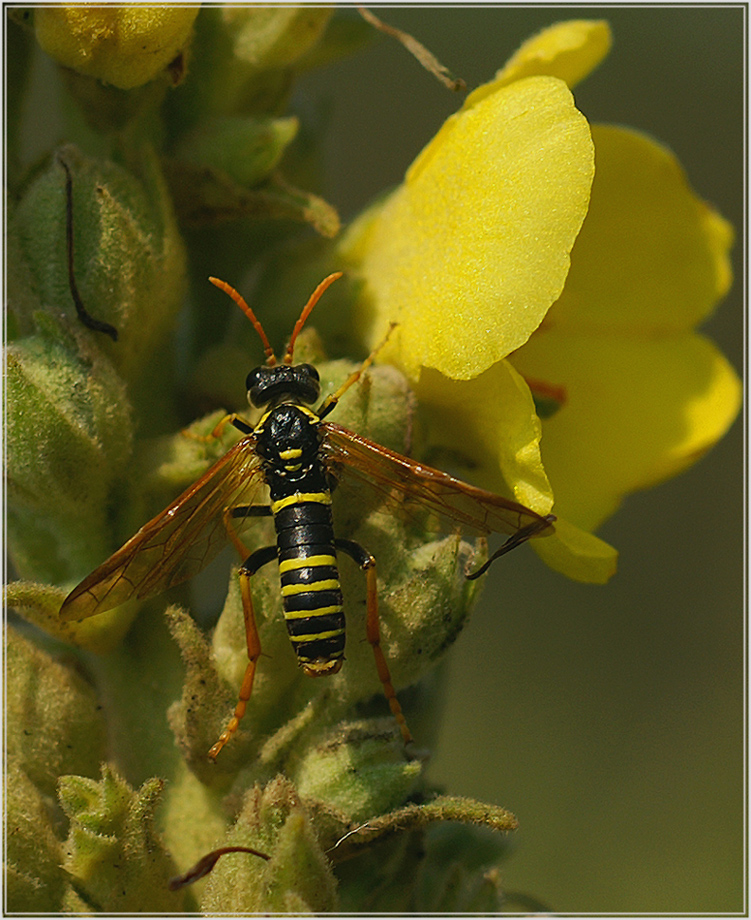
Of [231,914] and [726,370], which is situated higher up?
[726,370]

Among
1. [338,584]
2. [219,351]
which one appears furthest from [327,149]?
[338,584]

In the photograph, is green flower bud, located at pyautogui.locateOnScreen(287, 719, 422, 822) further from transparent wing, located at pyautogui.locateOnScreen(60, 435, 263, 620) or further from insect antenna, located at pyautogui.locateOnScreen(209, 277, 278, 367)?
insect antenna, located at pyautogui.locateOnScreen(209, 277, 278, 367)

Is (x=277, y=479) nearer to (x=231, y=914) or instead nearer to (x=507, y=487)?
(x=507, y=487)

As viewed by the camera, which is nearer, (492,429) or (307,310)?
(492,429)

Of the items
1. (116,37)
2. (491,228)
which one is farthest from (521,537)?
(116,37)

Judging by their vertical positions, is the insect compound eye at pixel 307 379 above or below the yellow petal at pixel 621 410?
above

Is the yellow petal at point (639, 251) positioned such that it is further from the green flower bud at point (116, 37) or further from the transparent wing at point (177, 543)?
the green flower bud at point (116, 37)

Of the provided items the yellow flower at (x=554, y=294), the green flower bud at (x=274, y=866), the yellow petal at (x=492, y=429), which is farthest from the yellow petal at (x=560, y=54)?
the green flower bud at (x=274, y=866)

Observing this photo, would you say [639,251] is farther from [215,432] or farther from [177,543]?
[177,543]
